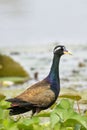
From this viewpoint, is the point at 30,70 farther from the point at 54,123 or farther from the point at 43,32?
the point at 54,123

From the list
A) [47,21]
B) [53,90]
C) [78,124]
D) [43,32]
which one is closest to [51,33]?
[43,32]

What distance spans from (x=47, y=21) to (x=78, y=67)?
19.8 ft

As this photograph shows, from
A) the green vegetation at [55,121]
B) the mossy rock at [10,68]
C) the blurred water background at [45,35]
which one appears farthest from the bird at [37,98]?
the mossy rock at [10,68]

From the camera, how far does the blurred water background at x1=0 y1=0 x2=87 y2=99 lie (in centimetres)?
1018

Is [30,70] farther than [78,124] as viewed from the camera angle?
Yes

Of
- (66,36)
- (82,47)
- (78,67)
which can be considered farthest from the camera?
(66,36)

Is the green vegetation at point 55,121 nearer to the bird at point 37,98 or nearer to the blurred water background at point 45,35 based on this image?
the bird at point 37,98

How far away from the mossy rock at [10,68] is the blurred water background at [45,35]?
187 mm

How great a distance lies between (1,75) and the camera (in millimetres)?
9852

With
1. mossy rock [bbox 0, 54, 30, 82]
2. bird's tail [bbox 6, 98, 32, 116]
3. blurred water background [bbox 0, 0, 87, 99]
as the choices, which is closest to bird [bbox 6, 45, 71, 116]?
bird's tail [bbox 6, 98, 32, 116]

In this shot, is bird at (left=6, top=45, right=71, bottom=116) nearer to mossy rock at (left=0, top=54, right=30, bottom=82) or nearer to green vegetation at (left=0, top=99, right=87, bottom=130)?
green vegetation at (left=0, top=99, right=87, bottom=130)

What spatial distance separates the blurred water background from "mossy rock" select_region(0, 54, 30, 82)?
187 mm

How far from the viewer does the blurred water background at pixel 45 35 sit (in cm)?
1018

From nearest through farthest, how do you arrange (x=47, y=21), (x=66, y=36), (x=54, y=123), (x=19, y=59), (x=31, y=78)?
(x=54, y=123), (x=31, y=78), (x=19, y=59), (x=66, y=36), (x=47, y=21)
